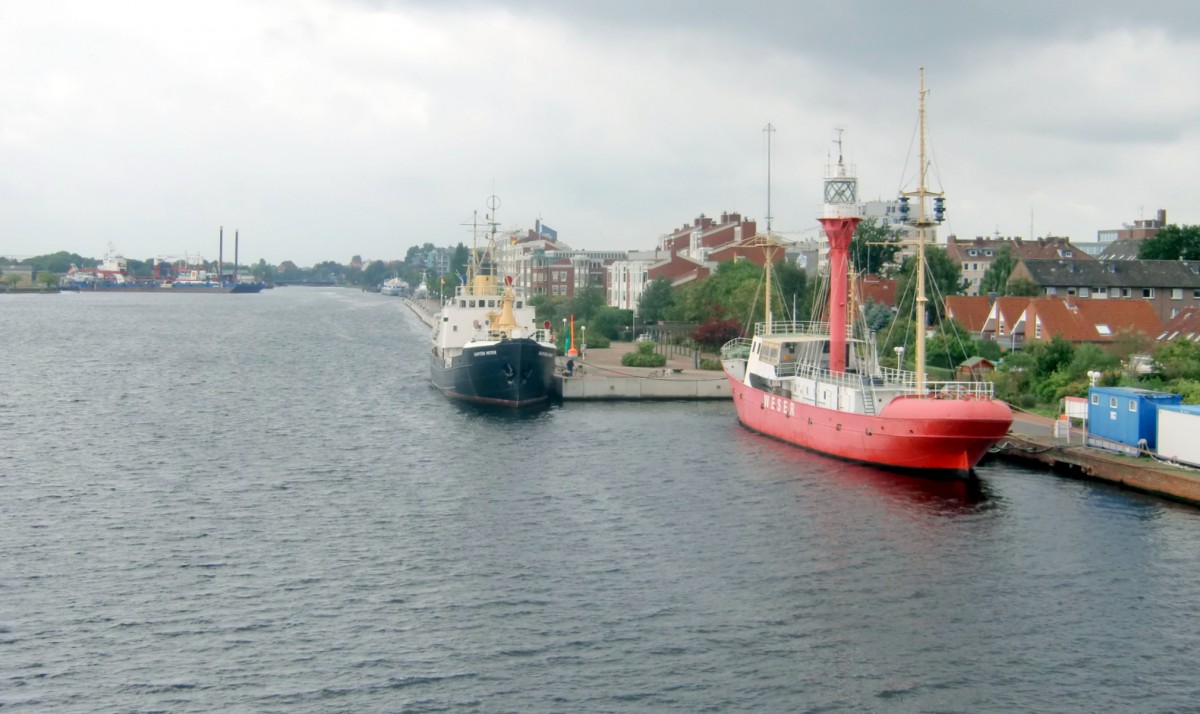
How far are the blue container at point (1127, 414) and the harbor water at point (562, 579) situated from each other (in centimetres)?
278

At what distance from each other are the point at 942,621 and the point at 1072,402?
73.9 feet

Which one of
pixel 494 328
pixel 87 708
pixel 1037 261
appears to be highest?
pixel 1037 261

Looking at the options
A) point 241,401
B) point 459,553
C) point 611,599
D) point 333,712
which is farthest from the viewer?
point 241,401

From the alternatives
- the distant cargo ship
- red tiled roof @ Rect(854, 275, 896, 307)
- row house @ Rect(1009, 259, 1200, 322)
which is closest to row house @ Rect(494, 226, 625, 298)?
red tiled roof @ Rect(854, 275, 896, 307)

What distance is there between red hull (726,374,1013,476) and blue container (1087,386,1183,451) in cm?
423

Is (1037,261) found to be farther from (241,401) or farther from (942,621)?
(942,621)

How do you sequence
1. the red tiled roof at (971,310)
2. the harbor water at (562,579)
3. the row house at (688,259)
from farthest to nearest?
the row house at (688,259), the red tiled roof at (971,310), the harbor water at (562,579)

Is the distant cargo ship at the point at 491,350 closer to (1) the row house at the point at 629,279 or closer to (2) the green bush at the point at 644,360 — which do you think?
(2) the green bush at the point at 644,360

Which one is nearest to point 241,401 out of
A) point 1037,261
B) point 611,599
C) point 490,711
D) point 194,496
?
point 194,496

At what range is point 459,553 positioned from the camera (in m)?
31.1

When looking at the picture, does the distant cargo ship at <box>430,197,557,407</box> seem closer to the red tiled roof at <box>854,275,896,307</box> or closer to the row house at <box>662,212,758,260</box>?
the red tiled roof at <box>854,275,896,307</box>

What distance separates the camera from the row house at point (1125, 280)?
82.6 m

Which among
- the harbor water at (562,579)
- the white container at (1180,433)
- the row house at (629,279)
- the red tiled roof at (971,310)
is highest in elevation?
the row house at (629,279)

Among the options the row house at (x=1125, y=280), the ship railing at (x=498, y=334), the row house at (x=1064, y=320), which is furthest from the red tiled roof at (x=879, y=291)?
the ship railing at (x=498, y=334)
